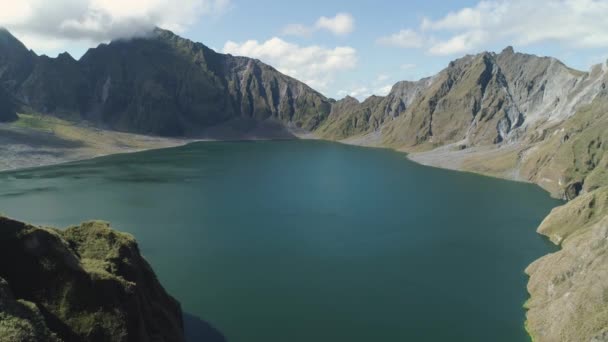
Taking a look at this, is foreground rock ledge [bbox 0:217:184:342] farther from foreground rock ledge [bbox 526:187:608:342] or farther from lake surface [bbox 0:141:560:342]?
foreground rock ledge [bbox 526:187:608:342]

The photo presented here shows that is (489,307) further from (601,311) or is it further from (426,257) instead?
(426,257)

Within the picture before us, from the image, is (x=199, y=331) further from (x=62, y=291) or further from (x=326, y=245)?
(x=326, y=245)

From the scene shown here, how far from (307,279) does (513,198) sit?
296ft

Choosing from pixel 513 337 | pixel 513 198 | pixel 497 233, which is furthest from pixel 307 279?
pixel 513 198

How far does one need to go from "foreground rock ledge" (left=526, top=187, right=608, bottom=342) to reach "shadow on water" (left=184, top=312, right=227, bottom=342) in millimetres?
36823

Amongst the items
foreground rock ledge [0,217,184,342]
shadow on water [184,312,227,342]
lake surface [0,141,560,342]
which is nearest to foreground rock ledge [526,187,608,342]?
lake surface [0,141,560,342]

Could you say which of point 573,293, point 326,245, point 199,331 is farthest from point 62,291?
point 326,245

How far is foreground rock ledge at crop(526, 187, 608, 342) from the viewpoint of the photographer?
47.1 metres

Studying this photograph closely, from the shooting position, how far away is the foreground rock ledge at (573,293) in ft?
155

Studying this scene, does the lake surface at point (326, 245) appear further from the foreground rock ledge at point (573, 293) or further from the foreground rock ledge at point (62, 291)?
the foreground rock ledge at point (62, 291)

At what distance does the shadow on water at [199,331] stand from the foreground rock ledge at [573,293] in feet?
121

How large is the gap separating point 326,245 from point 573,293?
4216 centimetres

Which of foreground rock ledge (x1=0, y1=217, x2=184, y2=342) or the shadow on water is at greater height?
foreground rock ledge (x1=0, y1=217, x2=184, y2=342)

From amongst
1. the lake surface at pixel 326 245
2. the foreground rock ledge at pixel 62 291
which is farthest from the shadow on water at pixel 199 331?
the foreground rock ledge at pixel 62 291
